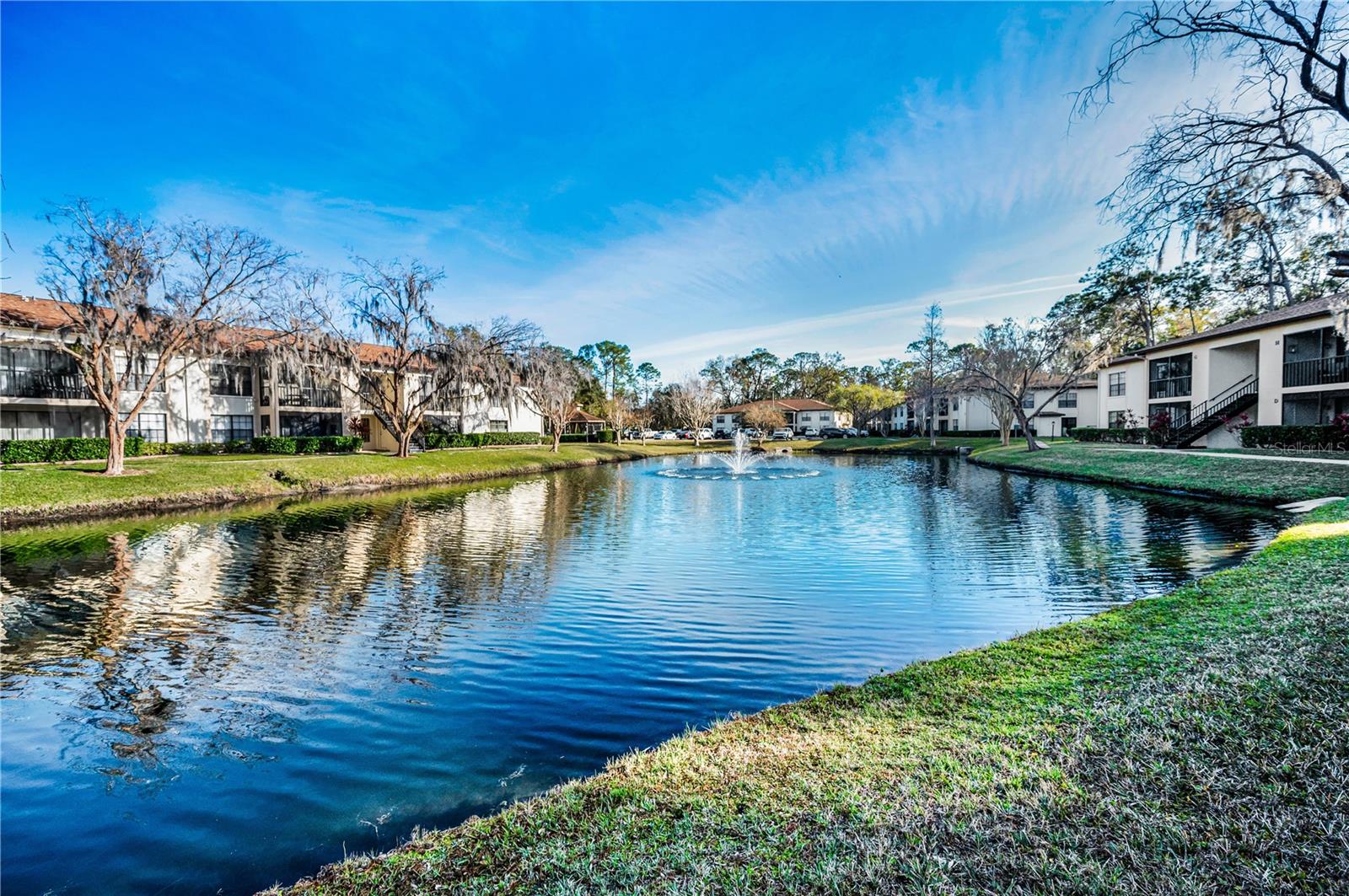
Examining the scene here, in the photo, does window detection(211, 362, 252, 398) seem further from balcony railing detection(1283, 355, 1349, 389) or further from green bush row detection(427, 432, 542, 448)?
balcony railing detection(1283, 355, 1349, 389)

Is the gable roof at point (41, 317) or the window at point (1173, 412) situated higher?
the gable roof at point (41, 317)

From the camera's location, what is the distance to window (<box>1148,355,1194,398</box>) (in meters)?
35.5

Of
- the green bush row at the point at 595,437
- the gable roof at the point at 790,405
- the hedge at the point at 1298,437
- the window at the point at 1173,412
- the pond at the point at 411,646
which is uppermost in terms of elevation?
the gable roof at the point at 790,405

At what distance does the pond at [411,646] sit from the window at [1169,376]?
78.8 ft

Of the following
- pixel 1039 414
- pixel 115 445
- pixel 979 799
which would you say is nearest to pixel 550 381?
pixel 115 445

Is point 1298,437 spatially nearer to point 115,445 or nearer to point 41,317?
point 115,445

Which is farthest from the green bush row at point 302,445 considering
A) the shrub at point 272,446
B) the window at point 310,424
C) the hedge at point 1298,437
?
the hedge at point 1298,437

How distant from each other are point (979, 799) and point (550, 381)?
4139 centimetres

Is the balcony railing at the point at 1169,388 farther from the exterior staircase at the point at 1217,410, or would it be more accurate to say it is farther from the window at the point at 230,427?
the window at the point at 230,427

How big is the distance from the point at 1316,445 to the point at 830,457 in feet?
88.8

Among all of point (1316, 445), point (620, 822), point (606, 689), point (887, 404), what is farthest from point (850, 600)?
point (887, 404)

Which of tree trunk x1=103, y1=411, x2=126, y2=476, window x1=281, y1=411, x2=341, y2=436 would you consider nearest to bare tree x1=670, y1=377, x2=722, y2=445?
window x1=281, y1=411, x2=341, y2=436

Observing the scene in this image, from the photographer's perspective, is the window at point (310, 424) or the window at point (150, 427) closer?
the window at point (150, 427)

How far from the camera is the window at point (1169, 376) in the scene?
35.5 metres
